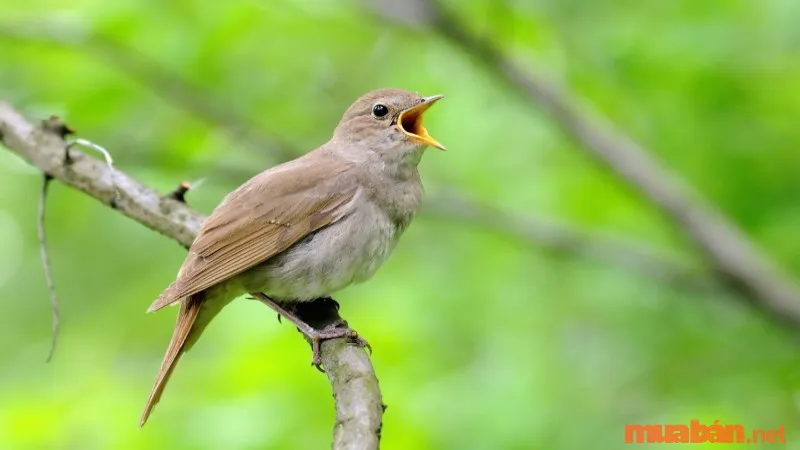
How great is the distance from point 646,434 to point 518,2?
3466 mm

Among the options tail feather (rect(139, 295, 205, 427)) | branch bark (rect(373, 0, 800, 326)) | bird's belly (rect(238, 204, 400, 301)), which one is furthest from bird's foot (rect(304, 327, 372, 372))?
branch bark (rect(373, 0, 800, 326))

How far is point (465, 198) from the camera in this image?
273 inches

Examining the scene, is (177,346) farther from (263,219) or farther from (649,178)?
(649,178)

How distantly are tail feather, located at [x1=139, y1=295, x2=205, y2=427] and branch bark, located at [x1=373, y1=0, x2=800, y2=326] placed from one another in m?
2.64

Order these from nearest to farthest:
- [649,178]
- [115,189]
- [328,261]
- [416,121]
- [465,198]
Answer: [115,189]
[328,261]
[416,121]
[649,178]
[465,198]

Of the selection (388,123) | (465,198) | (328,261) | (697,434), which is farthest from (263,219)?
(465,198)

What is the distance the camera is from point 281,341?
16.0 feet

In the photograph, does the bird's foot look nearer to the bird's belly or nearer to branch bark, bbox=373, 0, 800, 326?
the bird's belly

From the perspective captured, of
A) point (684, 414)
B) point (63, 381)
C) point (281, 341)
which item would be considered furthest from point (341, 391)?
point (63, 381)

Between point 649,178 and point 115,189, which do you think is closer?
point 115,189

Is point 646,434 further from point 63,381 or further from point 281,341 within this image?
point 63,381

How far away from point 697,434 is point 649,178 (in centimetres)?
235

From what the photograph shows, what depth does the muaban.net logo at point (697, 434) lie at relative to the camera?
14.5 feet

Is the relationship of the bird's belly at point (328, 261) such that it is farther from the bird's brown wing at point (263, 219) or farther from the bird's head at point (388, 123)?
the bird's head at point (388, 123)
